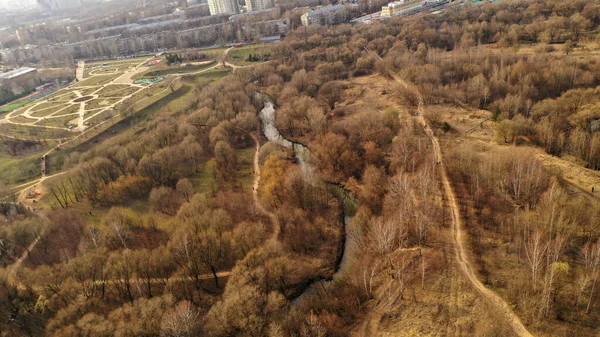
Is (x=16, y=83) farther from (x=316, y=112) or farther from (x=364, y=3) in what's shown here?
(x=364, y=3)

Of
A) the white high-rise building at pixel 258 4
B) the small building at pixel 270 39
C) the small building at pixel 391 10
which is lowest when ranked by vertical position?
the small building at pixel 270 39

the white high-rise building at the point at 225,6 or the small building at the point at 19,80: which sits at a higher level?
the white high-rise building at the point at 225,6

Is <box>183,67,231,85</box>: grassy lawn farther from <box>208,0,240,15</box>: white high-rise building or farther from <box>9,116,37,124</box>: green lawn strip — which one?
<box>208,0,240,15</box>: white high-rise building

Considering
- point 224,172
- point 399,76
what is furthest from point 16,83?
point 399,76

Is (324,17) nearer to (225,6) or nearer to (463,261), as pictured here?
(225,6)

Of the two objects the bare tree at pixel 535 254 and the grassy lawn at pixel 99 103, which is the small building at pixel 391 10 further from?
the bare tree at pixel 535 254

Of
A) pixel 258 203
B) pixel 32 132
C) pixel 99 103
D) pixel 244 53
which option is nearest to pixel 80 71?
pixel 99 103

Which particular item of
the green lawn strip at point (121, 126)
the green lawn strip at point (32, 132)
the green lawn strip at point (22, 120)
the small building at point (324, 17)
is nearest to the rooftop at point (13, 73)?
the green lawn strip at point (22, 120)
